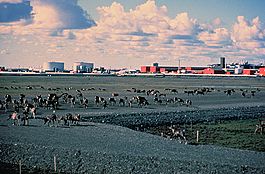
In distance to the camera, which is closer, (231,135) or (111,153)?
(111,153)

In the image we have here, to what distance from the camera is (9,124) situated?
106 feet

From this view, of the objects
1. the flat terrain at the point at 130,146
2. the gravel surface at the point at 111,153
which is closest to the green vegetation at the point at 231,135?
the flat terrain at the point at 130,146

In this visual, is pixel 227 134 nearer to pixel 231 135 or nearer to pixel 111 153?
pixel 231 135

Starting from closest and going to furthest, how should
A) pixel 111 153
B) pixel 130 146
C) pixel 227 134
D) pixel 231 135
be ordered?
pixel 111 153 → pixel 130 146 → pixel 231 135 → pixel 227 134

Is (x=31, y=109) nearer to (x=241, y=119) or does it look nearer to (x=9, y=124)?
(x=9, y=124)

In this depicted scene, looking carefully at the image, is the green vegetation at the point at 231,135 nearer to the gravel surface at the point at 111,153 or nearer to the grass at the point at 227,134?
the grass at the point at 227,134

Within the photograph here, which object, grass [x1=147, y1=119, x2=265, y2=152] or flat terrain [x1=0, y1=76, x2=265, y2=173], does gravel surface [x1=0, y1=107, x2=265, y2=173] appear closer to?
flat terrain [x1=0, y1=76, x2=265, y2=173]

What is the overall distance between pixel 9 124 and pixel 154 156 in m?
13.8

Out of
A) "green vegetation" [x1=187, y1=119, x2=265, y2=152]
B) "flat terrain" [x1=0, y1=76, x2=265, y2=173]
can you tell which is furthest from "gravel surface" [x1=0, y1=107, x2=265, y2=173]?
"green vegetation" [x1=187, y1=119, x2=265, y2=152]

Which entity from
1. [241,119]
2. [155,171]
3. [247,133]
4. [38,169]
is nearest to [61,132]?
[38,169]

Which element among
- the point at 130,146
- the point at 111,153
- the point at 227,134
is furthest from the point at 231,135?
the point at 111,153

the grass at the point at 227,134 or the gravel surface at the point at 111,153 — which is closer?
the gravel surface at the point at 111,153

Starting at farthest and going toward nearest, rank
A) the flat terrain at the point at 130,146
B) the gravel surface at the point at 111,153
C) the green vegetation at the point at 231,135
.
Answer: the green vegetation at the point at 231,135 < the flat terrain at the point at 130,146 < the gravel surface at the point at 111,153

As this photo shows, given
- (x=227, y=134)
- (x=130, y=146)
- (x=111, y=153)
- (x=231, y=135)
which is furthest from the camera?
(x=227, y=134)
